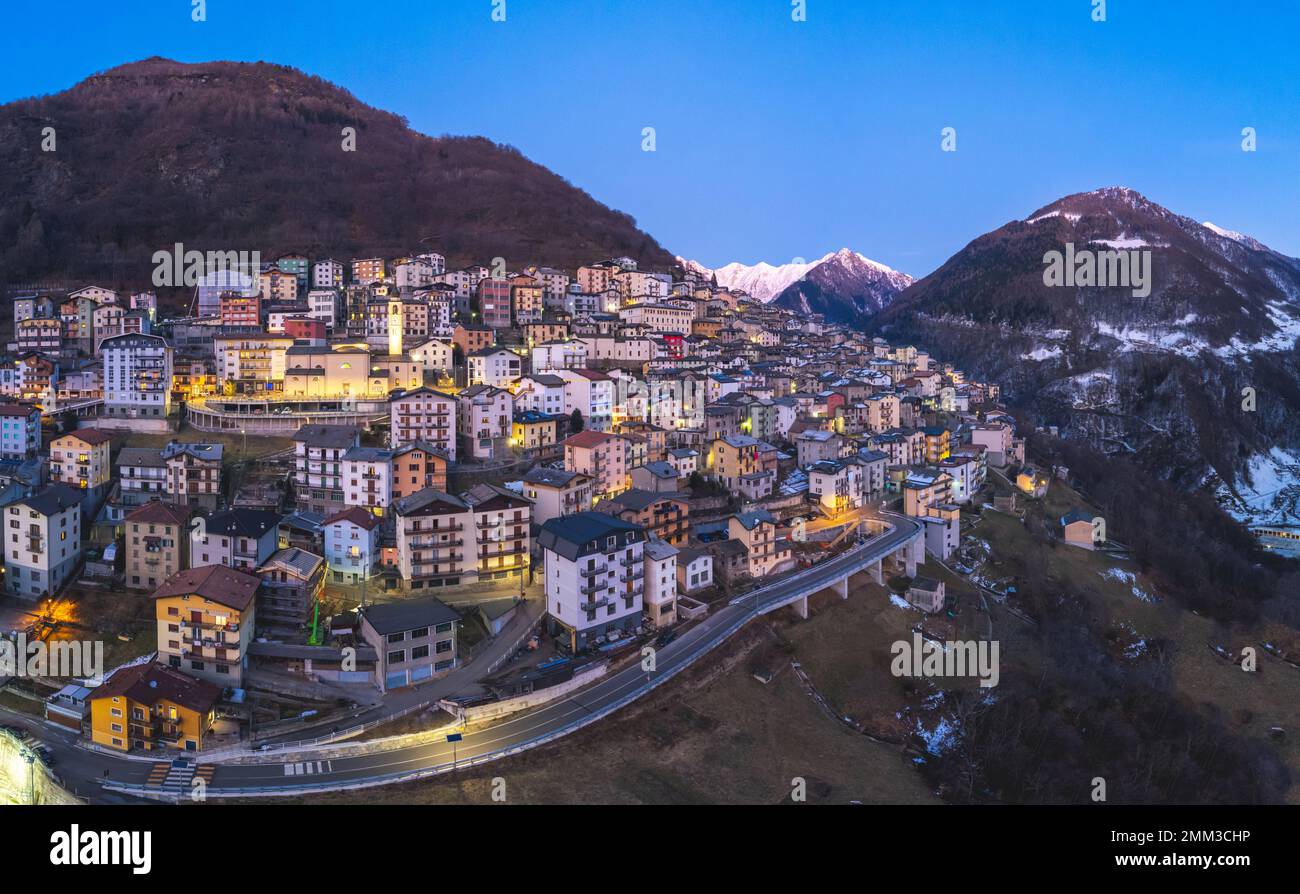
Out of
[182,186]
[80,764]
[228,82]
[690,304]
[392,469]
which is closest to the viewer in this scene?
[80,764]

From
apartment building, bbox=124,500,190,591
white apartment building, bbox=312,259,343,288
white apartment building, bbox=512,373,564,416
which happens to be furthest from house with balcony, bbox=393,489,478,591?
white apartment building, bbox=312,259,343,288

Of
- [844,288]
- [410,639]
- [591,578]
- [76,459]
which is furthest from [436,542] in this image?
[844,288]

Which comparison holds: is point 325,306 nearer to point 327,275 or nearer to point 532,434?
point 327,275

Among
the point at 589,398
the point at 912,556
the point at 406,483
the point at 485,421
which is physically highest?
the point at 589,398

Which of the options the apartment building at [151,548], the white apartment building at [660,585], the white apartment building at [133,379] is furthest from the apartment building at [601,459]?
the white apartment building at [133,379]
